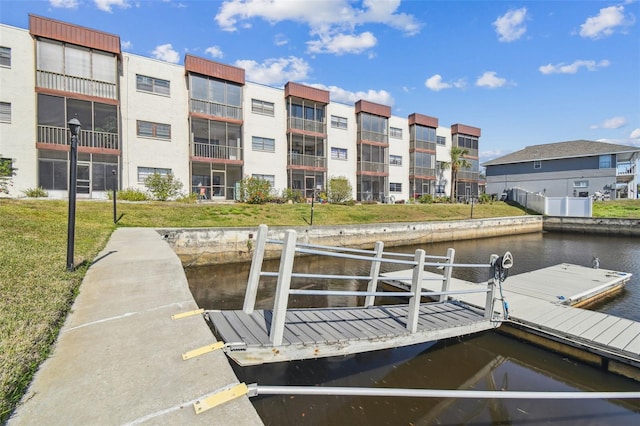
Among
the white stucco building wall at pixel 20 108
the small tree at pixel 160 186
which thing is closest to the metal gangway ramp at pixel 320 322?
the small tree at pixel 160 186

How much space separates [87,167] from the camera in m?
20.7

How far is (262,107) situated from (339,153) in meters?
9.30

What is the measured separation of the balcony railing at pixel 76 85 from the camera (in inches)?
758

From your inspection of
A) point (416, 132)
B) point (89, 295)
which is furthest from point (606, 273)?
point (416, 132)

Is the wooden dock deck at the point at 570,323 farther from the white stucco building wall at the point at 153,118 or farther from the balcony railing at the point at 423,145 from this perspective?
the balcony railing at the point at 423,145

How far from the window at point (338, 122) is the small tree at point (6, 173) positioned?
81.8 ft

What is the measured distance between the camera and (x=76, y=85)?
20.0m

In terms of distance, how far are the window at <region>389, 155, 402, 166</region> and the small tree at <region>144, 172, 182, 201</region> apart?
80.1 feet

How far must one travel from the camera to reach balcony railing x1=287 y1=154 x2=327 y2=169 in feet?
97.0

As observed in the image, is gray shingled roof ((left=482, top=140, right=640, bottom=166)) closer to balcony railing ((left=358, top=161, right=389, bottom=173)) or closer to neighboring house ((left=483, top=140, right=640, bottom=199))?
neighboring house ((left=483, top=140, right=640, bottom=199))

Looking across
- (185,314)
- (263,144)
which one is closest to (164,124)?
(263,144)

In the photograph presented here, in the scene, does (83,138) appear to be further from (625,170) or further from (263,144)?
(625,170)

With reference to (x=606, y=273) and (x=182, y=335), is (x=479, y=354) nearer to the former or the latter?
(x=182, y=335)

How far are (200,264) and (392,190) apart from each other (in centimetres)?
2808
